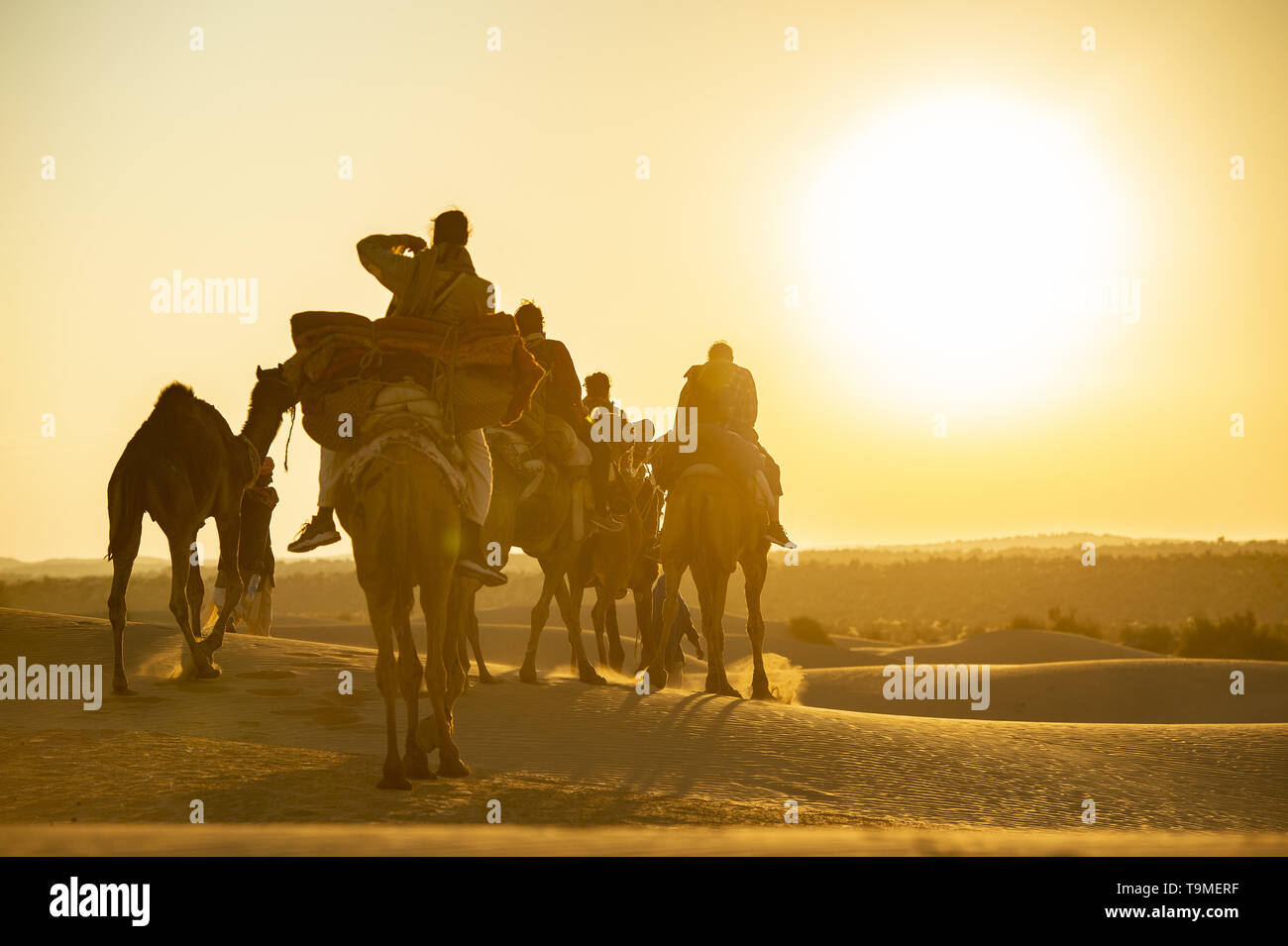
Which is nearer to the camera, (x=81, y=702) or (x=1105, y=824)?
(x=1105, y=824)

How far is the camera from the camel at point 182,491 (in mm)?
11617

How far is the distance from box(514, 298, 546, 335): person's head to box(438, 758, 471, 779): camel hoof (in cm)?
580

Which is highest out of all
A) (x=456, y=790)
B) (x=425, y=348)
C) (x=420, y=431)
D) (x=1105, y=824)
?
(x=425, y=348)

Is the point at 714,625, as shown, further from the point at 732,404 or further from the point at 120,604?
the point at 120,604

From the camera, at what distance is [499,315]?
27.4 feet

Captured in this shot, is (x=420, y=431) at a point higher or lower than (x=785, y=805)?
higher

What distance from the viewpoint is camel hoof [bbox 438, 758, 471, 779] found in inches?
307

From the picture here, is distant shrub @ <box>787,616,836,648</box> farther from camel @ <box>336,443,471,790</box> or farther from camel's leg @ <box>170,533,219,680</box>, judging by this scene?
camel @ <box>336,443,471,790</box>

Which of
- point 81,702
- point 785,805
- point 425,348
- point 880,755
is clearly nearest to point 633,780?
point 785,805

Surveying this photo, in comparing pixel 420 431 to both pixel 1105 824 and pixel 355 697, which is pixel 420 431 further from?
pixel 1105 824

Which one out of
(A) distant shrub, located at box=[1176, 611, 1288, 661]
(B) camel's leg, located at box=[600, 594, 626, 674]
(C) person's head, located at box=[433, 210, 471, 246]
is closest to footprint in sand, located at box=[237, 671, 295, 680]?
(C) person's head, located at box=[433, 210, 471, 246]

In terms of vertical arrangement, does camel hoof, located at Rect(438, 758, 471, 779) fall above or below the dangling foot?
below

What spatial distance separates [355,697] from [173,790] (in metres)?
3.86
